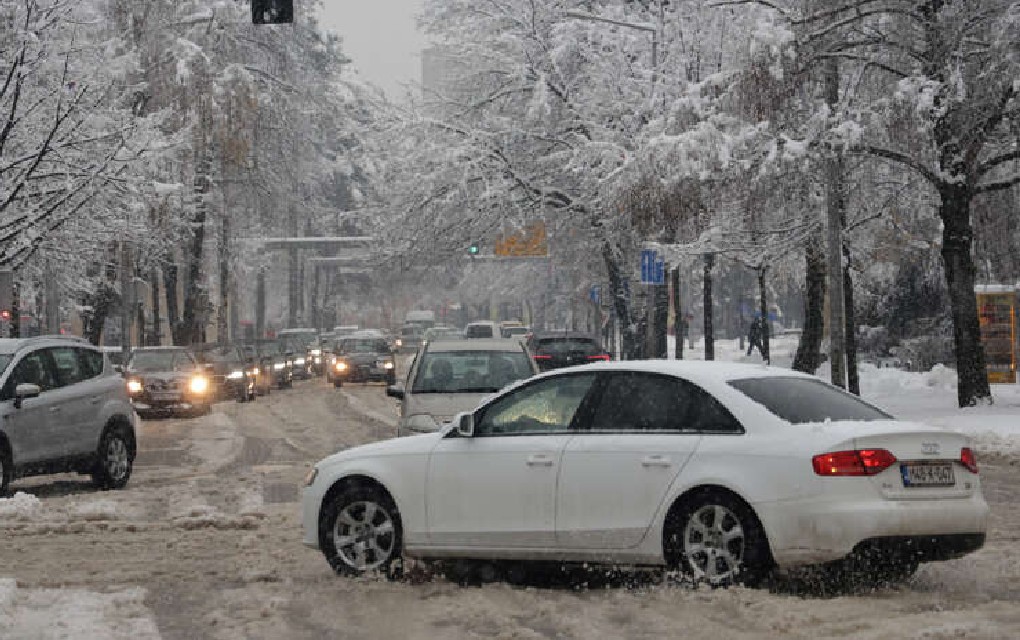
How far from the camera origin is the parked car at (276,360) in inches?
1965

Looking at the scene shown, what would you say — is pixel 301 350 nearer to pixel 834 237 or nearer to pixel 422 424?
pixel 834 237

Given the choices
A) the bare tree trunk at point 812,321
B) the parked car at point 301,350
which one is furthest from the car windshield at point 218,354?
the parked car at point 301,350

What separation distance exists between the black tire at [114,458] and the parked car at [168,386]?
15791 millimetres

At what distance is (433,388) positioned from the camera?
58.5ft

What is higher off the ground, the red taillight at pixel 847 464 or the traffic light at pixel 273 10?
the traffic light at pixel 273 10

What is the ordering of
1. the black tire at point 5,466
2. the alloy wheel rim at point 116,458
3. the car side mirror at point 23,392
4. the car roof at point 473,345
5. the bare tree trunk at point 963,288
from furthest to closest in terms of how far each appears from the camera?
the bare tree trunk at point 963,288 < the alloy wheel rim at point 116,458 < the car roof at point 473,345 < the car side mirror at point 23,392 < the black tire at point 5,466

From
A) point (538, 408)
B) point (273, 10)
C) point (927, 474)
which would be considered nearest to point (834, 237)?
point (273, 10)

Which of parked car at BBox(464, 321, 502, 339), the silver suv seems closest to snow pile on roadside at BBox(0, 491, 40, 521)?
the silver suv

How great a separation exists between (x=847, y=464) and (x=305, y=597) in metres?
3.30

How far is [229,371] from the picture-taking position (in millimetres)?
41938

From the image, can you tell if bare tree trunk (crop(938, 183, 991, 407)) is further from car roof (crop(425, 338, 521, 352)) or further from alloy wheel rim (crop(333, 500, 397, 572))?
alloy wheel rim (crop(333, 500, 397, 572))

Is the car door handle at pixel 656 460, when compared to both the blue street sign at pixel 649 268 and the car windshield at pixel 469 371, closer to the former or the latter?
the car windshield at pixel 469 371

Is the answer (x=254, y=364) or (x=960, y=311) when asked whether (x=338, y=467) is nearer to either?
(x=960, y=311)

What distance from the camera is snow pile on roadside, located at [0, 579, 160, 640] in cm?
888
